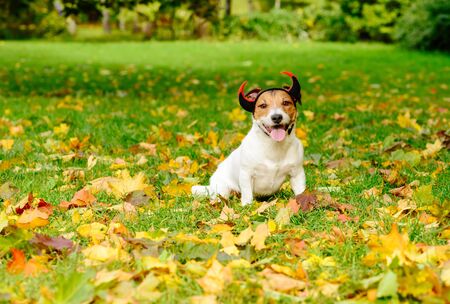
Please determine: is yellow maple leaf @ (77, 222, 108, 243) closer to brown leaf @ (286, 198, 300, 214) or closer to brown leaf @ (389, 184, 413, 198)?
brown leaf @ (286, 198, 300, 214)

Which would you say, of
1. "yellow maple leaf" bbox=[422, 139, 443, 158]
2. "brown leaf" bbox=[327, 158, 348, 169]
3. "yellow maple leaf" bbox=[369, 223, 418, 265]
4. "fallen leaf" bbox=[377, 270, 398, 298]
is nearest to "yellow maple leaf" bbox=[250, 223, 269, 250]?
"yellow maple leaf" bbox=[369, 223, 418, 265]

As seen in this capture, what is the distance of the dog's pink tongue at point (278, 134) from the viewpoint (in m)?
3.08

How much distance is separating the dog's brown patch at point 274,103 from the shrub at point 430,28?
14406mm

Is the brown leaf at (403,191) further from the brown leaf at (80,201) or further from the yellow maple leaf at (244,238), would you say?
the brown leaf at (80,201)

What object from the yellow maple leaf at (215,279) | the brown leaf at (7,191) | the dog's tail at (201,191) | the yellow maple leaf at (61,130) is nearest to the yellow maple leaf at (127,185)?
the dog's tail at (201,191)

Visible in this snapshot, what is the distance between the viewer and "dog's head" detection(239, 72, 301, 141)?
Result: 10.1ft

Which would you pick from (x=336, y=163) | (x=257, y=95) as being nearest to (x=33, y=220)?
(x=257, y=95)

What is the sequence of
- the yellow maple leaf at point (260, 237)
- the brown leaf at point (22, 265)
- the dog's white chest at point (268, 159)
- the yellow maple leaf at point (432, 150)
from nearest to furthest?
the brown leaf at point (22, 265), the yellow maple leaf at point (260, 237), the dog's white chest at point (268, 159), the yellow maple leaf at point (432, 150)

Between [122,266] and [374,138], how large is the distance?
3.54 metres

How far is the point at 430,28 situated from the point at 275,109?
14.7 meters

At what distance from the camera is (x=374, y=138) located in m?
5.31

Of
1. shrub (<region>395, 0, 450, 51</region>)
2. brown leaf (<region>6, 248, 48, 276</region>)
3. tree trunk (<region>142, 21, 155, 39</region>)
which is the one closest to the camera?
brown leaf (<region>6, 248, 48, 276</region>)

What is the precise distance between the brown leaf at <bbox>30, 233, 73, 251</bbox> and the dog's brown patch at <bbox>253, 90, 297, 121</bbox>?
4.03 ft

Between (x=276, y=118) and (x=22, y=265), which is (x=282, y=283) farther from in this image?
(x=276, y=118)
